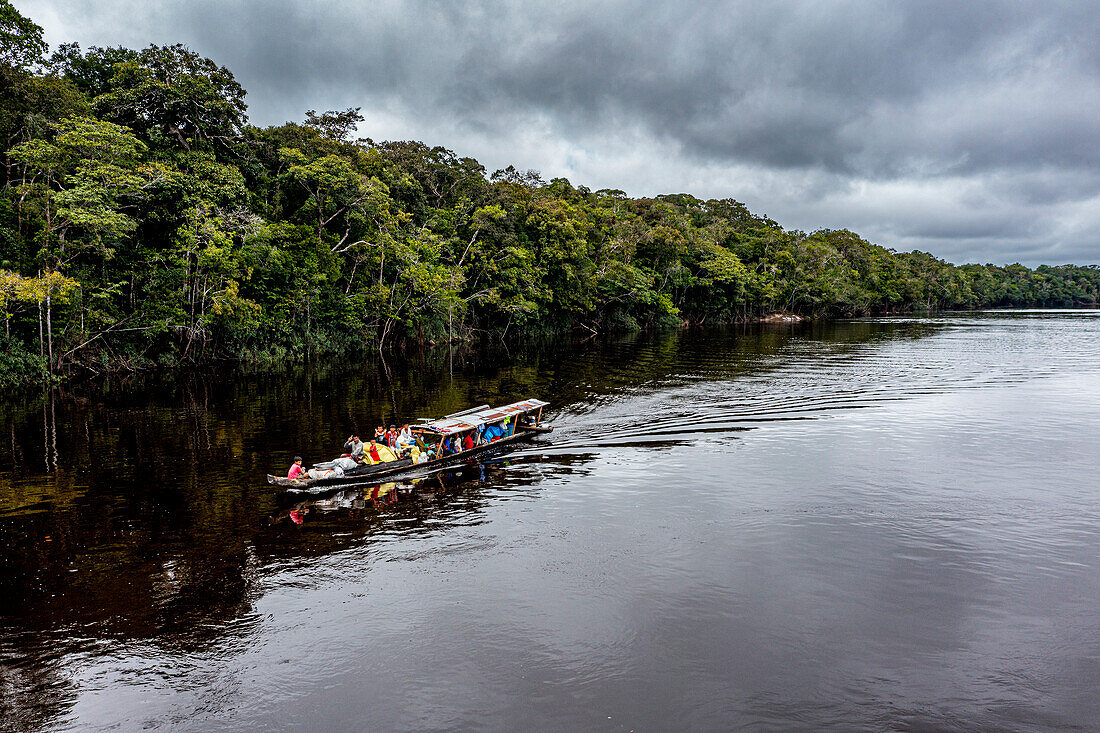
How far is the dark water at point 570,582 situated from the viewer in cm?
866

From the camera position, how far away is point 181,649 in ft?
31.4

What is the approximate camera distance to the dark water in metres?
8.66

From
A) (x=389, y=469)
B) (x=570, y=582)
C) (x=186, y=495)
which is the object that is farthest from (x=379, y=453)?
(x=570, y=582)

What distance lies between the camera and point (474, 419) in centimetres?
2133

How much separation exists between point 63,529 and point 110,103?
2919cm

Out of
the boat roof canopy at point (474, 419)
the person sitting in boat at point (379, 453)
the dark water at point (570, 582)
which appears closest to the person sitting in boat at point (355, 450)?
the person sitting in boat at point (379, 453)

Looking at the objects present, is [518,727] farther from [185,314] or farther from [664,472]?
[185,314]

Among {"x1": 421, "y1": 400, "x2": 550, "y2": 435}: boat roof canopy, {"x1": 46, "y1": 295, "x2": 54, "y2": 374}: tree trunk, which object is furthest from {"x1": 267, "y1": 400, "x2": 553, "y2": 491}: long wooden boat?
{"x1": 46, "y1": 295, "x2": 54, "y2": 374}: tree trunk

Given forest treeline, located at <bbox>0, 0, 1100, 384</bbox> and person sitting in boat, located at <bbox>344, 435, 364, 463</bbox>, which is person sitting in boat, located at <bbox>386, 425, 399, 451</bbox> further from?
forest treeline, located at <bbox>0, 0, 1100, 384</bbox>

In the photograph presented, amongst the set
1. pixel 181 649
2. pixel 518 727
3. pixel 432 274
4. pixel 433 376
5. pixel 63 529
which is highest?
pixel 432 274

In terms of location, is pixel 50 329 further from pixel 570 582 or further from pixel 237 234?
pixel 570 582

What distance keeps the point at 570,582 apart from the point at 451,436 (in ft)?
29.8

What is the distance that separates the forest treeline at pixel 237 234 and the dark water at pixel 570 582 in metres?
10.9

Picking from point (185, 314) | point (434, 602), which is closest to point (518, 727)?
point (434, 602)
